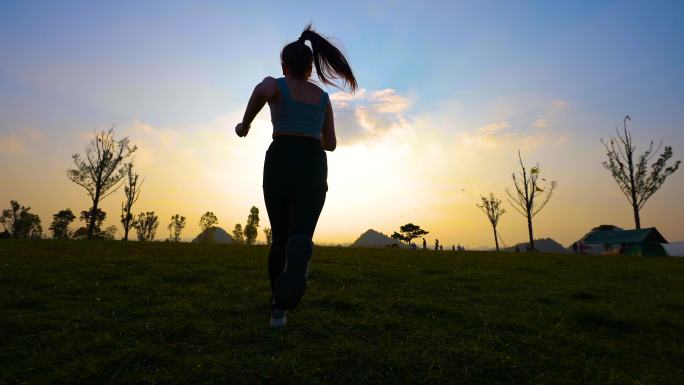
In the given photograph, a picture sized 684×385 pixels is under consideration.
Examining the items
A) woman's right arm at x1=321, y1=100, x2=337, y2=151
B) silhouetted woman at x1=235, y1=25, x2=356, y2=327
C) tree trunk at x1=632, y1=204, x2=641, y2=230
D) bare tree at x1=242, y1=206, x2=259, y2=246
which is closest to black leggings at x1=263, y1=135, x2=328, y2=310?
silhouetted woman at x1=235, y1=25, x2=356, y2=327

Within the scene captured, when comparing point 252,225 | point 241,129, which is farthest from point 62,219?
point 241,129

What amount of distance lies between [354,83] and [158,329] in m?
3.44

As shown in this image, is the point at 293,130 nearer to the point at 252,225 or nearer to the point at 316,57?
the point at 316,57

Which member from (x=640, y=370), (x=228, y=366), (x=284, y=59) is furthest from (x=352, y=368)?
(x=284, y=59)

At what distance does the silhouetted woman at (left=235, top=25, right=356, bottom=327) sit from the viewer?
363 centimetres

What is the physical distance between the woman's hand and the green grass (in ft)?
6.89

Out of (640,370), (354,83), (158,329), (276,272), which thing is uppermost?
(354,83)

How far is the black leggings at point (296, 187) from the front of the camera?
3732mm

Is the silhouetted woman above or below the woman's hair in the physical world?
below

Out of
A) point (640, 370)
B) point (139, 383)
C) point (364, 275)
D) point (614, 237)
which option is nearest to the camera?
point (139, 383)

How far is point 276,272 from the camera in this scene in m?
4.13

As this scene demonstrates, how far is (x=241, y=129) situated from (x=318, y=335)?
92.7 inches

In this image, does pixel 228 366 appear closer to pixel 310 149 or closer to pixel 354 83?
pixel 310 149

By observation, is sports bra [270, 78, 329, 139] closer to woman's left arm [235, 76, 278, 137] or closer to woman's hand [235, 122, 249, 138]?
woman's left arm [235, 76, 278, 137]
